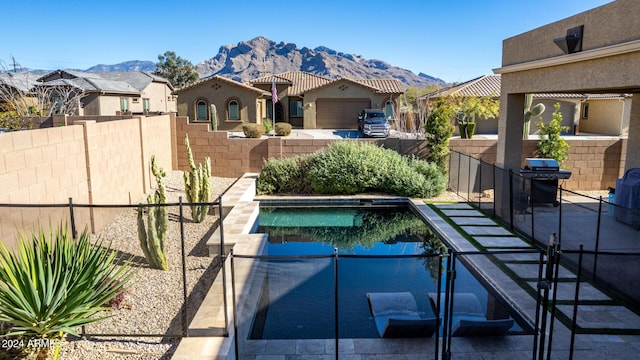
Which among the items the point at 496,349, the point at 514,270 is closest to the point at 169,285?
the point at 496,349

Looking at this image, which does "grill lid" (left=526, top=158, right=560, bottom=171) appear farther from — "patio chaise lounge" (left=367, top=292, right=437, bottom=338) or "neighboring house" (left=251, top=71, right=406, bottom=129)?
"neighboring house" (left=251, top=71, right=406, bottom=129)

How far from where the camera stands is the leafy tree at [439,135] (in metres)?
17.0

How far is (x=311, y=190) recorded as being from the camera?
1669 cm

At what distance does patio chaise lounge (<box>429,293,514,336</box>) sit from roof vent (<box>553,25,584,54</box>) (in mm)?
5994

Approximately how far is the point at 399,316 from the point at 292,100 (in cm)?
3517

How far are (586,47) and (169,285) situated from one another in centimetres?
870

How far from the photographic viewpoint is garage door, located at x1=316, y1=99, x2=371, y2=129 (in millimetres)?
38188

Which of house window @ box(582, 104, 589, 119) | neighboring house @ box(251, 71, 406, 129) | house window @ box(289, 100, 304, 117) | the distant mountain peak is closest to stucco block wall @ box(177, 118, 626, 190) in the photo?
neighboring house @ box(251, 71, 406, 129)

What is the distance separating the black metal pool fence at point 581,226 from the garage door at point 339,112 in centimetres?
2494

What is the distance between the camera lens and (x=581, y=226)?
8.81 meters

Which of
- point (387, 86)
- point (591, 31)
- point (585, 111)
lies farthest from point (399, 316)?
point (585, 111)

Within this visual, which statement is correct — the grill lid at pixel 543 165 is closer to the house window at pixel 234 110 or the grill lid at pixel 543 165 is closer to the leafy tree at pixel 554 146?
the leafy tree at pixel 554 146

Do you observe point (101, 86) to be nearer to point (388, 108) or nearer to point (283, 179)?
point (388, 108)

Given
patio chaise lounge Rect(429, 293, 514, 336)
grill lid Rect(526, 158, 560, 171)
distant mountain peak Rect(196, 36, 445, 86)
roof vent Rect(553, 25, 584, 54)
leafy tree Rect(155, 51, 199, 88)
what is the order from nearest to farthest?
patio chaise lounge Rect(429, 293, 514, 336) < roof vent Rect(553, 25, 584, 54) < grill lid Rect(526, 158, 560, 171) < leafy tree Rect(155, 51, 199, 88) < distant mountain peak Rect(196, 36, 445, 86)
